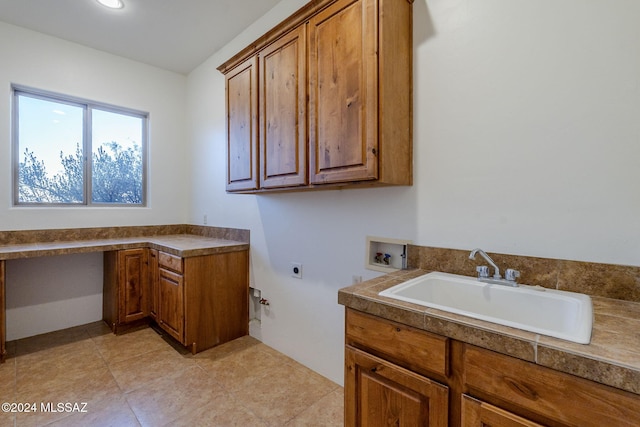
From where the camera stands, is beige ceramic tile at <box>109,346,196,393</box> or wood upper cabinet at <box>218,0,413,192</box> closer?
wood upper cabinet at <box>218,0,413,192</box>

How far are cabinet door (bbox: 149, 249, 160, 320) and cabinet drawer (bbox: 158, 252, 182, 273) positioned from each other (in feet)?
0.34

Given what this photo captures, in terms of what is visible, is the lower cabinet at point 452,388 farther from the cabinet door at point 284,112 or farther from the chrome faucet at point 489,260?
the cabinet door at point 284,112

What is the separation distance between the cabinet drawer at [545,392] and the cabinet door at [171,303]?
2.18 meters

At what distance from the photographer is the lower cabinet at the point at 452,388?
67 centimetres

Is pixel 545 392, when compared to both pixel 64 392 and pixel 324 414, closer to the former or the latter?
pixel 324 414

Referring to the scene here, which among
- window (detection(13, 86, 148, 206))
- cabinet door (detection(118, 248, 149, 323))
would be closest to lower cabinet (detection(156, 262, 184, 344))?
cabinet door (detection(118, 248, 149, 323))

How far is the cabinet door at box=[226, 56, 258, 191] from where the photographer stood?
212 centimetres

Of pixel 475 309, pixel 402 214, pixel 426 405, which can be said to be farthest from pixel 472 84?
pixel 426 405

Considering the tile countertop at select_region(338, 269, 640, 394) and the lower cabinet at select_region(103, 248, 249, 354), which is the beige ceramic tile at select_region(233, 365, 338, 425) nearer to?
the lower cabinet at select_region(103, 248, 249, 354)

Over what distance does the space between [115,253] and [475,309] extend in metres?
2.92

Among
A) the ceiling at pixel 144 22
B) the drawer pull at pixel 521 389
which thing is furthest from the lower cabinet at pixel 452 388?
the ceiling at pixel 144 22

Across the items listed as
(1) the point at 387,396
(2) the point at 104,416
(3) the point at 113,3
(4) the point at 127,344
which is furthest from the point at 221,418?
(3) the point at 113,3

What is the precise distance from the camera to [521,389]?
76cm

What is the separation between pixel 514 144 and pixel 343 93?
84 centimetres
